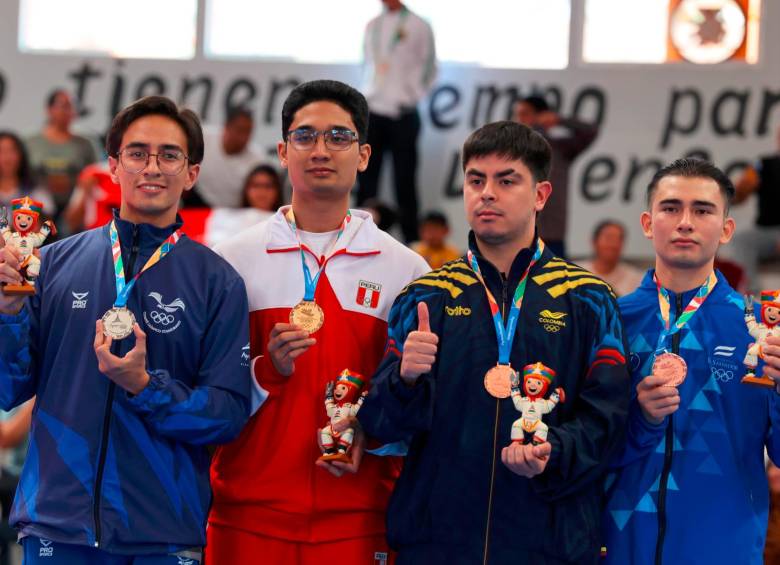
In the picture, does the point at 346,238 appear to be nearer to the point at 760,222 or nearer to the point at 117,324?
the point at 117,324

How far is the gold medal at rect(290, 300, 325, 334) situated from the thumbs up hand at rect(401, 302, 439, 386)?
1.32 ft

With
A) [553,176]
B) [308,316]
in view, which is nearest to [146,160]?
[308,316]

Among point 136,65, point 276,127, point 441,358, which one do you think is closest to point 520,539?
point 441,358

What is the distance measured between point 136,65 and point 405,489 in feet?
32.8

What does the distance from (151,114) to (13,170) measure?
242 inches

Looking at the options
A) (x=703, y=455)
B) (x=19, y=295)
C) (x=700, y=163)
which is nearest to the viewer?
(x=19, y=295)

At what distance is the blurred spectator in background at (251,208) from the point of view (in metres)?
8.70

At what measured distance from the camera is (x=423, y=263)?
429 centimetres

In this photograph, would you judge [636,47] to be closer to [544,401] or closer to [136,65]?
[136,65]

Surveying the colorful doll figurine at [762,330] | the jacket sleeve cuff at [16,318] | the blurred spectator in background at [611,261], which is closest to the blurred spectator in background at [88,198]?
the blurred spectator in background at [611,261]

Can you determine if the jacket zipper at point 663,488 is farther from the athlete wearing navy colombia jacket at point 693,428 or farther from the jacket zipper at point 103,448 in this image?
the jacket zipper at point 103,448

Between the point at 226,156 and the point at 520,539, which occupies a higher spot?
the point at 226,156

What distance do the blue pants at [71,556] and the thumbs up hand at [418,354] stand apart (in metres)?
1.01

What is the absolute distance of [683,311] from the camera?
13.0ft
